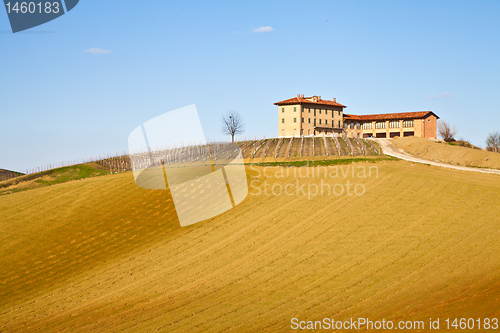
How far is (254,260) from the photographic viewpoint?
23.4 meters

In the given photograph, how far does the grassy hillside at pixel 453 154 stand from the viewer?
165ft

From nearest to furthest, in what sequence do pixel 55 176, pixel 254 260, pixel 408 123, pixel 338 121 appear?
pixel 254 260 < pixel 55 176 < pixel 408 123 < pixel 338 121

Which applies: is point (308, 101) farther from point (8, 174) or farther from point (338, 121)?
point (8, 174)

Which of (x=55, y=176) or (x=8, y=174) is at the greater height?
(x=8, y=174)

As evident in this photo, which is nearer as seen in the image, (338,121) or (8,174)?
(8,174)

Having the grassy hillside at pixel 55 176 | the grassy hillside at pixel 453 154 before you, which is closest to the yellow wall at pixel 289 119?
the grassy hillside at pixel 453 154

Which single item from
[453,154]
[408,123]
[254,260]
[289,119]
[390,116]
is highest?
[390,116]

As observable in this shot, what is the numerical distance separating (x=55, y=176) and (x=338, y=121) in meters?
58.7

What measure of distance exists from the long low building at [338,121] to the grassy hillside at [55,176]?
3723 cm

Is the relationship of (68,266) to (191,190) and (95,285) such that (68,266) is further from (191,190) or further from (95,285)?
(191,190)

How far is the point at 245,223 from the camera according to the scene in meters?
28.8

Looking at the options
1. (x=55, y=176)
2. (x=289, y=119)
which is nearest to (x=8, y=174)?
(x=55, y=176)

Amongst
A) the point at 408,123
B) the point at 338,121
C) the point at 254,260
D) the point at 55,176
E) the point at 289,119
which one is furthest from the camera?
the point at 338,121

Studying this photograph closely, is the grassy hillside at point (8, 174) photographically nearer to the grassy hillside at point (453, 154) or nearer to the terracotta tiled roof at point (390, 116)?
the terracotta tiled roof at point (390, 116)
